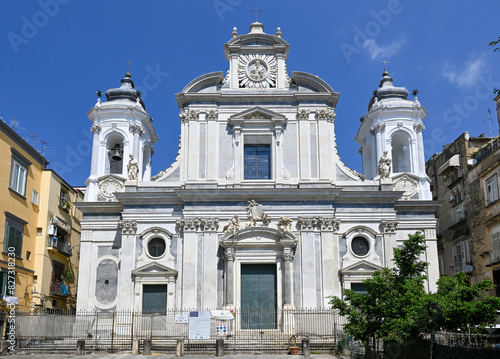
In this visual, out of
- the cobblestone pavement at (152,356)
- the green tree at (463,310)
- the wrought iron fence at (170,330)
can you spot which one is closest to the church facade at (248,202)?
the wrought iron fence at (170,330)

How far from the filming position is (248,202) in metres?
29.0

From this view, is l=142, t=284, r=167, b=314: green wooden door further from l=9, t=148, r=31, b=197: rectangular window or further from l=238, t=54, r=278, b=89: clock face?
l=238, t=54, r=278, b=89: clock face

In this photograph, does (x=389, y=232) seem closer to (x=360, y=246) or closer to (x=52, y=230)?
(x=360, y=246)

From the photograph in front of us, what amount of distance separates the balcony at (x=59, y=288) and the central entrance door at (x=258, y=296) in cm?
1256

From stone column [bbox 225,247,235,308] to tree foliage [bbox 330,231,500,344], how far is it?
25.5 ft

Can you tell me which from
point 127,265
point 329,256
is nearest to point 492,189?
point 329,256

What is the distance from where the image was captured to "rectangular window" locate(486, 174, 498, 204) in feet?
103

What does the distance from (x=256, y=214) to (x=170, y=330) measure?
6.82 m

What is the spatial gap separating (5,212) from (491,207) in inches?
995

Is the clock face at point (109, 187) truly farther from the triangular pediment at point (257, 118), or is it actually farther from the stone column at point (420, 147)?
the stone column at point (420, 147)

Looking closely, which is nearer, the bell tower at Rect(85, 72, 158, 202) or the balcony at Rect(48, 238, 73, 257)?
the bell tower at Rect(85, 72, 158, 202)

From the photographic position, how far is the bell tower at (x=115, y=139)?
31484mm

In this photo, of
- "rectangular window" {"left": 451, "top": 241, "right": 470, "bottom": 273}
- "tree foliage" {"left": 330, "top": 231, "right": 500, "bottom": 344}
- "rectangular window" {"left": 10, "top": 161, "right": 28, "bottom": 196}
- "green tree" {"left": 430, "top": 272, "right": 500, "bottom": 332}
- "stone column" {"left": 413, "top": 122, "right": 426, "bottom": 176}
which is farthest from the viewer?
"rectangular window" {"left": 451, "top": 241, "right": 470, "bottom": 273}

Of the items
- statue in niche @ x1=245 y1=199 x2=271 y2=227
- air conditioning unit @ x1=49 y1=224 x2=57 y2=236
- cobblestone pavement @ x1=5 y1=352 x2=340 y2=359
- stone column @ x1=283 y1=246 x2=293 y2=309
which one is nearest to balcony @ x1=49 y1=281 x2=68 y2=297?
air conditioning unit @ x1=49 y1=224 x2=57 y2=236
